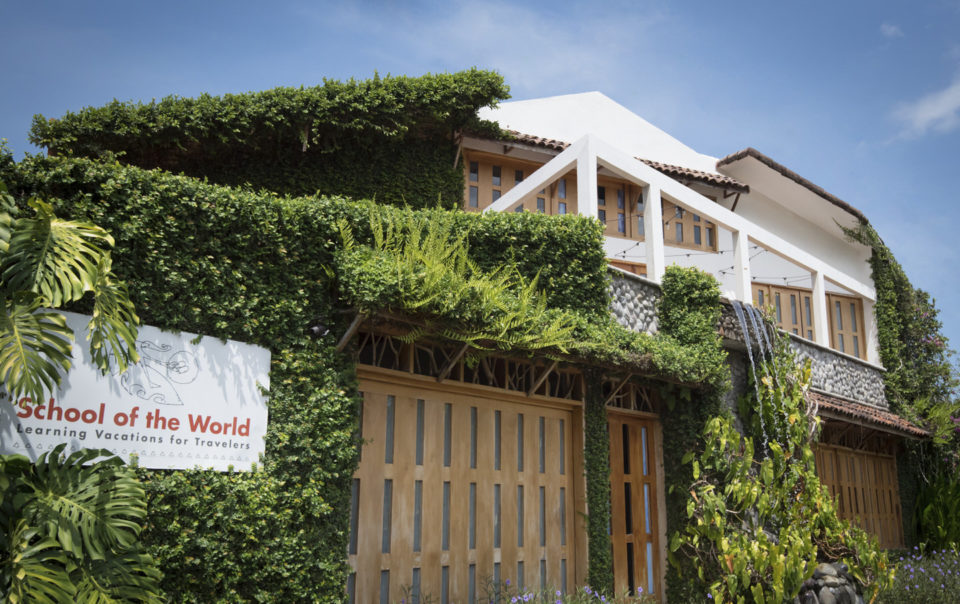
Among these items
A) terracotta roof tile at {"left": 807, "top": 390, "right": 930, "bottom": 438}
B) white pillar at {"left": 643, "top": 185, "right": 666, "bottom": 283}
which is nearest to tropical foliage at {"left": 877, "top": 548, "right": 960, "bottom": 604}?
terracotta roof tile at {"left": 807, "top": 390, "right": 930, "bottom": 438}

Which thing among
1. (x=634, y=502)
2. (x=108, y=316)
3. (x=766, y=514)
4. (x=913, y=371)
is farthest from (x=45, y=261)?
(x=913, y=371)

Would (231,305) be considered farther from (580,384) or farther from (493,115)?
(493,115)

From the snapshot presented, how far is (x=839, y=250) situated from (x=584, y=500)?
11330 millimetres

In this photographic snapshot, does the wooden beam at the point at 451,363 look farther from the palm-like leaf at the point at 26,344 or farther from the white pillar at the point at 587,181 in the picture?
the palm-like leaf at the point at 26,344

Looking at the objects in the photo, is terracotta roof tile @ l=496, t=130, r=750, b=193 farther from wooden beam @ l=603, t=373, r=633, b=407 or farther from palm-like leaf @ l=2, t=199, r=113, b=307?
palm-like leaf @ l=2, t=199, r=113, b=307

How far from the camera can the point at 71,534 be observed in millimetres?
5191

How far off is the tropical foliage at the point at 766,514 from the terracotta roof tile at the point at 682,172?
5.42 metres

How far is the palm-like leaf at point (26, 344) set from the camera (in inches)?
200

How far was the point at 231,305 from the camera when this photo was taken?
733cm

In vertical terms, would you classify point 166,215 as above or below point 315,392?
above

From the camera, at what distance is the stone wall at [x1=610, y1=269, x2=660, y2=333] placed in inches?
412

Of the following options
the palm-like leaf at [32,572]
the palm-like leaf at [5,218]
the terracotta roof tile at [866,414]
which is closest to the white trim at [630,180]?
the terracotta roof tile at [866,414]

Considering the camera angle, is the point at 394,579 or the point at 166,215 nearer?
the point at 166,215

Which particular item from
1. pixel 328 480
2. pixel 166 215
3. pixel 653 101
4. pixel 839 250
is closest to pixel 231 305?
pixel 166 215
